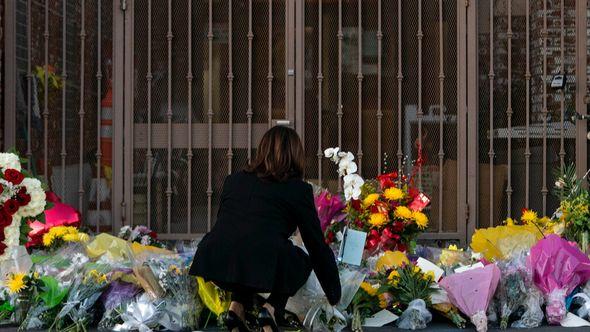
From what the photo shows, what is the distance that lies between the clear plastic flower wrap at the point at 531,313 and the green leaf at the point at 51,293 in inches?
89.6

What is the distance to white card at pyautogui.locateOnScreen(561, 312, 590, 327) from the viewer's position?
215 inches

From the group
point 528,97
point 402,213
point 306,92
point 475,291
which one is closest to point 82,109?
point 306,92

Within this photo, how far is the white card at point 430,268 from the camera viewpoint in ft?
19.0

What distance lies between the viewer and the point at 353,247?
18.8 feet

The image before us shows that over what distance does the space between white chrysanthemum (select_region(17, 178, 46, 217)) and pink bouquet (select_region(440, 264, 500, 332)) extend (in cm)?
225

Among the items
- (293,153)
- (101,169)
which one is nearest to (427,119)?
(101,169)

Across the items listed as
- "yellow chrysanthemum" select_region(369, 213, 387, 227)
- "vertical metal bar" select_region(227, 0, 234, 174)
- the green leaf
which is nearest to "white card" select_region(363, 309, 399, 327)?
"yellow chrysanthemum" select_region(369, 213, 387, 227)

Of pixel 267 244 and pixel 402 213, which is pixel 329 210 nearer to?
pixel 402 213

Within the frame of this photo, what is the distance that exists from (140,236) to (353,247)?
215 centimetres

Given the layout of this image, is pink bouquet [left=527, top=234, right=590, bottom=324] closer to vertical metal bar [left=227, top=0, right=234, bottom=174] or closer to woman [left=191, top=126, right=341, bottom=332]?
woman [left=191, top=126, right=341, bottom=332]

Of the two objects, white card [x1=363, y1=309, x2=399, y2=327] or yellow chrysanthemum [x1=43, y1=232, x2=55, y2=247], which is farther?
yellow chrysanthemum [x1=43, y1=232, x2=55, y2=247]

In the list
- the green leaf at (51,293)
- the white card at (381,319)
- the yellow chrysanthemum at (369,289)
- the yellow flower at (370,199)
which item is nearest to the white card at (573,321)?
the white card at (381,319)

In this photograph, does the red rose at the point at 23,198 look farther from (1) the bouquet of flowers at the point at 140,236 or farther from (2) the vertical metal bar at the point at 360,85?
(2) the vertical metal bar at the point at 360,85

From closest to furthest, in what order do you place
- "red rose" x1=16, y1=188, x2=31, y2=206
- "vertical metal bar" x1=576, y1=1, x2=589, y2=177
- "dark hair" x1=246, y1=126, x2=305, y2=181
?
1. "dark hair" x1=246, y1=126, x2=305, y2=181
2. "red rose" x1=16, y1=188, x2=31, y2=206
3. "vertical metal bar" x1=576, y1=1, x2=589, y2=177
